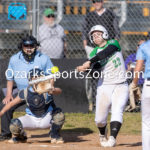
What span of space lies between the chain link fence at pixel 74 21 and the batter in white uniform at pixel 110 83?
3590mm

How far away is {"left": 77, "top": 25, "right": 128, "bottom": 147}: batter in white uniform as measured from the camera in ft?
24.2

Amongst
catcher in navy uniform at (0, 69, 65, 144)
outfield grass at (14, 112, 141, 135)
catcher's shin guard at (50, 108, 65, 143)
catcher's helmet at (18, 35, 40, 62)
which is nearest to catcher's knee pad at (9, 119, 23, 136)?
catcher in navy uniform at (0, 69, 65, 144)

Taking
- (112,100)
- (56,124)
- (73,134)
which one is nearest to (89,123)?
(73,134)

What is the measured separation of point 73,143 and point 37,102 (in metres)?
0.92

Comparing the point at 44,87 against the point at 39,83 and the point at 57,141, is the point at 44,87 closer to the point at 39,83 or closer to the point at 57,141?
the point at 39,83

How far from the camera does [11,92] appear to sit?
8180mm

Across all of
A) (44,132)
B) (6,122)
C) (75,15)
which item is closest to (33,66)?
(6,122)

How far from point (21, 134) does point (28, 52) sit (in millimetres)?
1302

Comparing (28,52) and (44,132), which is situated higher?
(28,52)

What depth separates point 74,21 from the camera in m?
12.0

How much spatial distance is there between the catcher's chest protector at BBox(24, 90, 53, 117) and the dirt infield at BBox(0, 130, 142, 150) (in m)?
0.51

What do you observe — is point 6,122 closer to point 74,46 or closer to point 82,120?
point 82,120

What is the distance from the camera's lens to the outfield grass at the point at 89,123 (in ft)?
31.0

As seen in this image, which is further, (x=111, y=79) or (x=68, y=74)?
(x=68, y=74)
